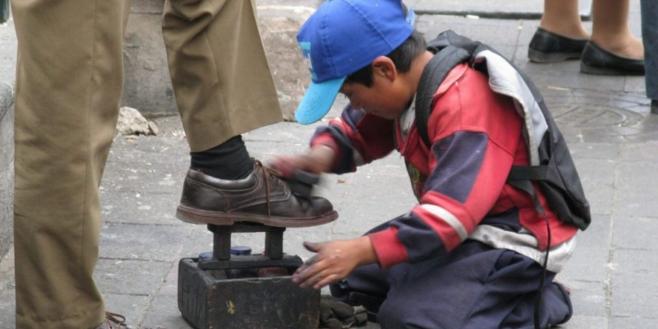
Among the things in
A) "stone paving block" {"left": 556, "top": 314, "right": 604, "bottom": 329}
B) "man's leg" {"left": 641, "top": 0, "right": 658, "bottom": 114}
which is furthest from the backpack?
"man's leg" {"left": 641, "top": 0, "right": 658, "bottom": 114}

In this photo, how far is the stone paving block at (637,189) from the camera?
4559 millimetres

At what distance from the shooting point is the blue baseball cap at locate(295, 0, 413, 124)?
342 centimetres

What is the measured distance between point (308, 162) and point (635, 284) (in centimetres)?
96

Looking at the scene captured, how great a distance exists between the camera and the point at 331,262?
3.30m

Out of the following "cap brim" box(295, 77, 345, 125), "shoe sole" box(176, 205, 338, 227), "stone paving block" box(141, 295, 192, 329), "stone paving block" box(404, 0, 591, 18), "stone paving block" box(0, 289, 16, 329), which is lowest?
"stone paving block" box(404, 0, 591, 18)

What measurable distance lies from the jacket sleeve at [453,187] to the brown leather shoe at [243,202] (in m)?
0.34

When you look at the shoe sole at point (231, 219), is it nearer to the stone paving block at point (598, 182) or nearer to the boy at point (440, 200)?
the boy at point (440, 200)

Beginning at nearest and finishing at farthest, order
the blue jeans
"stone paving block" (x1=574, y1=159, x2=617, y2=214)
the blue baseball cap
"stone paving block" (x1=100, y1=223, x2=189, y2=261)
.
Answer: the blue baseball cap < "stone paving block" (x1=100, y1=223, x2=189, y2=261) < "stone paving block" (x1=574, y1=159, x2=617, y2=214) < the blue jeans

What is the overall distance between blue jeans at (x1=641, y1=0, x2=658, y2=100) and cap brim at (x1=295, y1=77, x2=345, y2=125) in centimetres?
257

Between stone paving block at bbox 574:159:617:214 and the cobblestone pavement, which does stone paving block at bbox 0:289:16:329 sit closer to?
the cobblestone pavement

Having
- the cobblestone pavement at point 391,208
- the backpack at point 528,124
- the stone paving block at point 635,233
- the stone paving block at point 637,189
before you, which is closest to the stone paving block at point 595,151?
the cobblestone pavement at point 391,208

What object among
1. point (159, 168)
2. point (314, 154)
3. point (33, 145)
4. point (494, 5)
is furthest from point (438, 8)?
point (33, 145)

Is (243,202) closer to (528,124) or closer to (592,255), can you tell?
(528,124)

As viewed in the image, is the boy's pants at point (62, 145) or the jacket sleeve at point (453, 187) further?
the jacket sleeve at point (453, 187)
